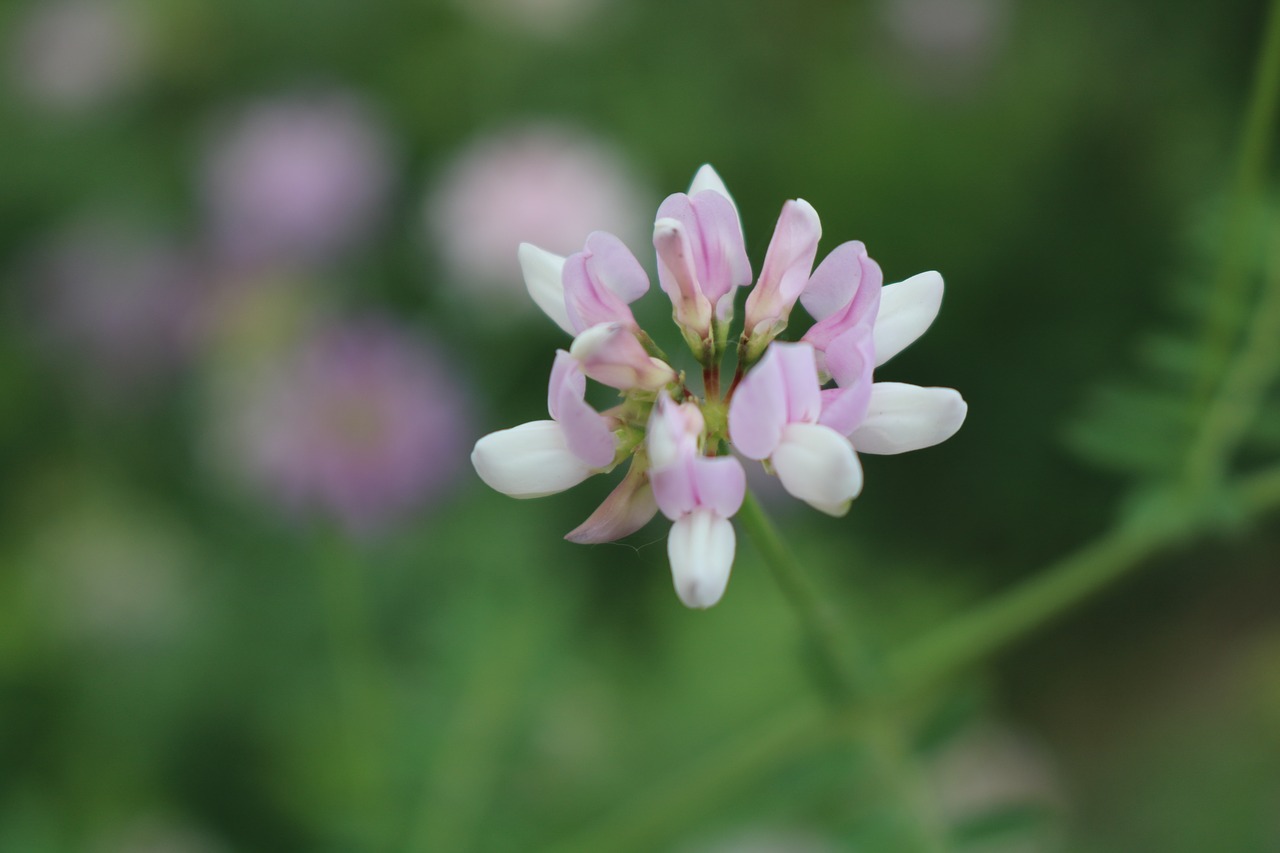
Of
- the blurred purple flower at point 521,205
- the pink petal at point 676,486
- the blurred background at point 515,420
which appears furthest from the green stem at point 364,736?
the pink petal at point 676,486

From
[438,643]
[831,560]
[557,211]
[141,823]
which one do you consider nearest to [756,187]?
[557,211]

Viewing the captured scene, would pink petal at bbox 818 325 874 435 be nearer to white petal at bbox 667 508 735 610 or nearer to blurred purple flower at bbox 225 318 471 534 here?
white petal at bbox 667 508 735 610

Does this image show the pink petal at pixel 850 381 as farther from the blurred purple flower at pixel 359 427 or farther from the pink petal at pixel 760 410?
the blurred purple flower at pixel 359 427

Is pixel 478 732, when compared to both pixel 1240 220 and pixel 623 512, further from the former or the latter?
pixel 1240 220

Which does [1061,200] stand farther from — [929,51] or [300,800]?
[300,800]

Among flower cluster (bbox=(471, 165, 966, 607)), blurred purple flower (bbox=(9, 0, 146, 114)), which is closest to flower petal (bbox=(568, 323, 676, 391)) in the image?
flower cluster (bbox=(471, 165, 966, 607))
